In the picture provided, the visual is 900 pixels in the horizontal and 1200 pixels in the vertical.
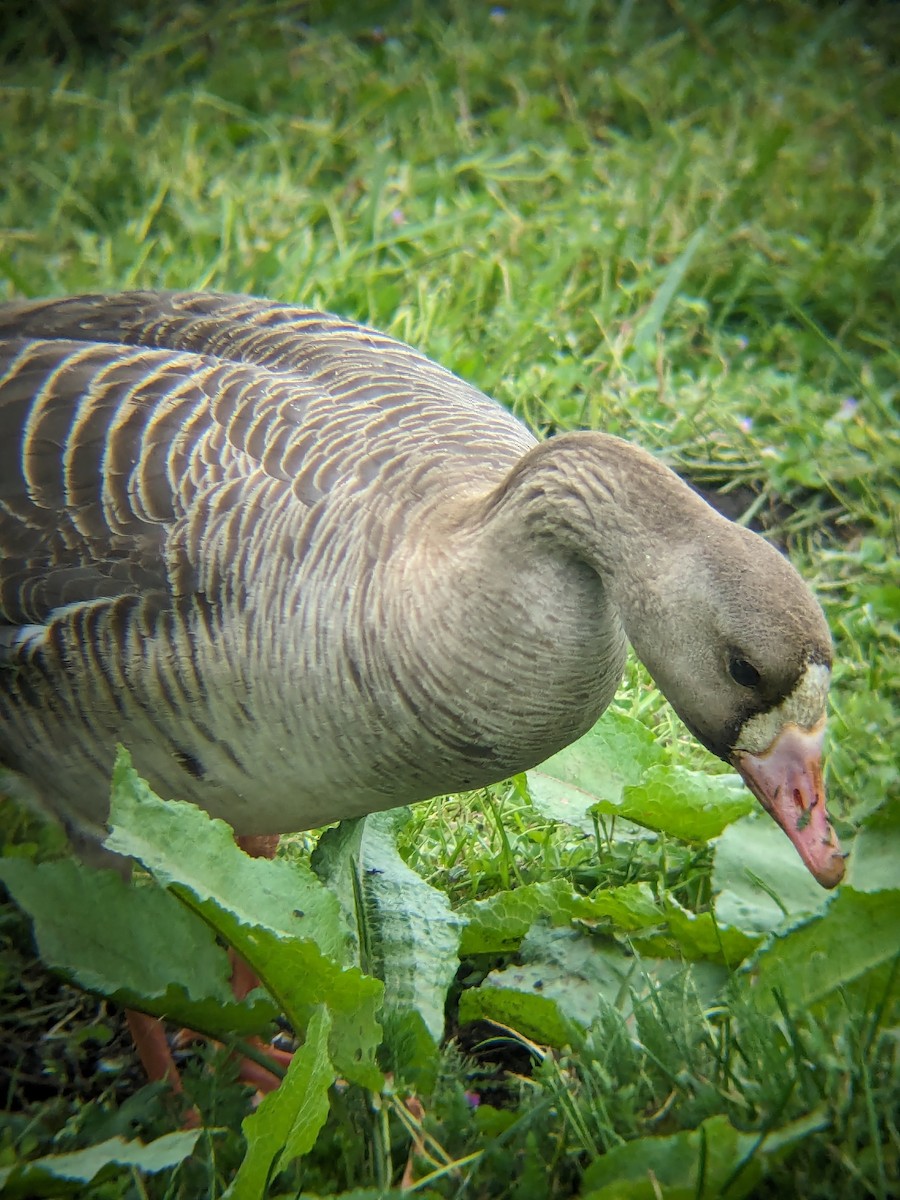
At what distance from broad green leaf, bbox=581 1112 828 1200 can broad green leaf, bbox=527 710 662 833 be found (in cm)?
124

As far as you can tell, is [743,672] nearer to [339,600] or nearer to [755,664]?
[755,664]

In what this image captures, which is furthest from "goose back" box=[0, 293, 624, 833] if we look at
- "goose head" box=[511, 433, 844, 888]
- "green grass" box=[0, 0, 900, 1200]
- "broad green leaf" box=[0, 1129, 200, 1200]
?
"broad green leaf" box=[0, 1129, 200, 1200]

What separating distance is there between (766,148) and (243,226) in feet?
8.30

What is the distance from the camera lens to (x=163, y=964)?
267cm

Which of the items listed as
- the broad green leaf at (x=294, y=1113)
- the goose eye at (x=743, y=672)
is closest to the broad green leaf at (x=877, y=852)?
the goose eye at (x=743, y=672)

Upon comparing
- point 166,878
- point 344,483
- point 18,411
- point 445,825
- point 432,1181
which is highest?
point 344,483

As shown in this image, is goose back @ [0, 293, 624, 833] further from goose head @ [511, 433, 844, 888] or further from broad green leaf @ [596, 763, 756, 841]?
broad green leaf @ [596, 763, 756, 841]

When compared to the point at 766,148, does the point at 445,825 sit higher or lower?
lower

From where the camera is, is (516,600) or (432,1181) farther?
(516,600)

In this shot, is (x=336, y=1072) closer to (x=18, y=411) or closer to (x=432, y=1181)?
(x=432, y=1181)

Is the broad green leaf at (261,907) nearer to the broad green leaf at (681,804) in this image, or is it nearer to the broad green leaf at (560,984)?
the broad green leaf at (560,984)

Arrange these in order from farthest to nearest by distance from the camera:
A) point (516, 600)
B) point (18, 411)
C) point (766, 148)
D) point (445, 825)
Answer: point (766, 148) < point (445, 825) < point (18, 411) < point (516, 600)

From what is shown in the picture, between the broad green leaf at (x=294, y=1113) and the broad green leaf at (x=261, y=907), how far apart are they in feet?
0.54

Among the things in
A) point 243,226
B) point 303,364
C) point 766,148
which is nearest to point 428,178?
point 243,226
